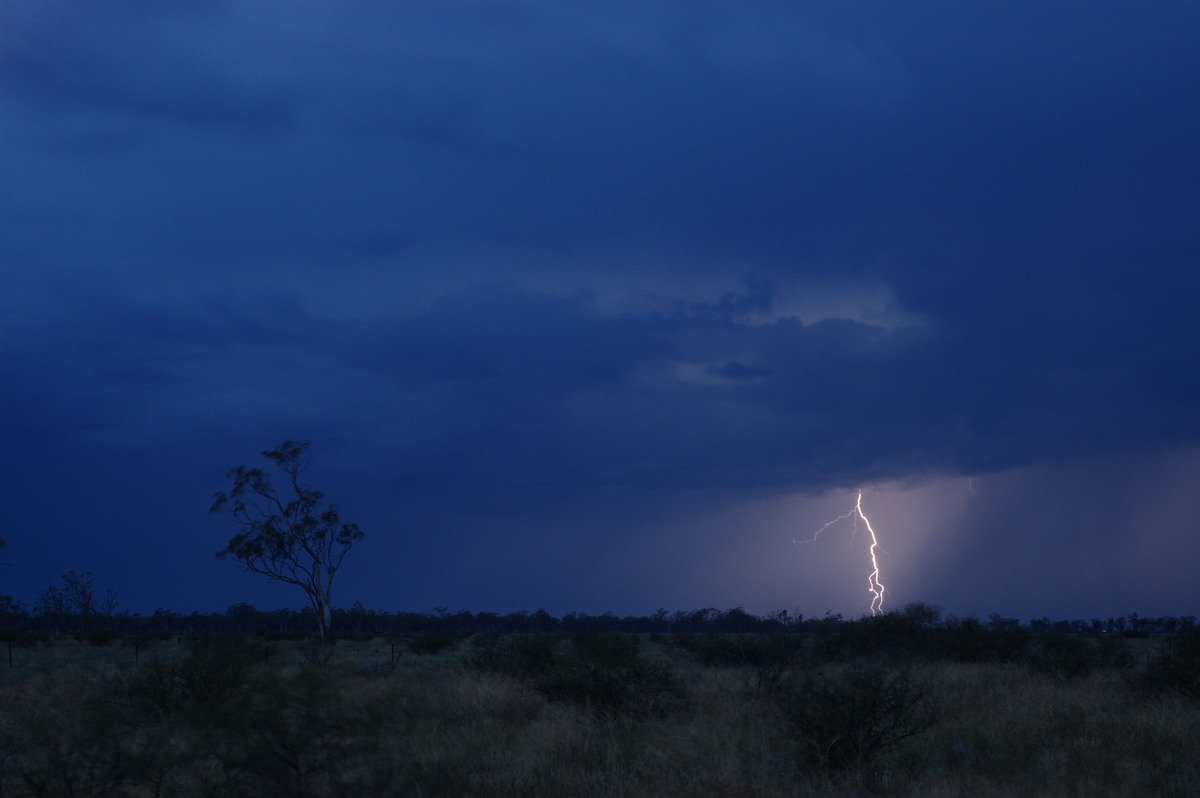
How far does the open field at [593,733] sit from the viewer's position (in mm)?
7031

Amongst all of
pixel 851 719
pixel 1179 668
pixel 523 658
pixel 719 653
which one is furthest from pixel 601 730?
pixel 719 653

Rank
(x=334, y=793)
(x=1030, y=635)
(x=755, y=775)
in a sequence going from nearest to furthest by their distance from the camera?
(x=334, y=793) → (x=755, y=775) → (x=1030, y=635)

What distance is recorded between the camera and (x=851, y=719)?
1142cm

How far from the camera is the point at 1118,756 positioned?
11070 mm

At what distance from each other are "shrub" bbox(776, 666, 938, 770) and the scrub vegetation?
3cm

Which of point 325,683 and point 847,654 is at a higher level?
point 325,683

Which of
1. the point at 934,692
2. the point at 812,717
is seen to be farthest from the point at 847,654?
the point at 812,717

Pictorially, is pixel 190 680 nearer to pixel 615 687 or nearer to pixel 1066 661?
pixel 615 687

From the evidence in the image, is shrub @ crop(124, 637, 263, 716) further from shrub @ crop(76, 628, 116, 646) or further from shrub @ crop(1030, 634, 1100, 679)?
shrub @ crop(76, 628, 116, 646)

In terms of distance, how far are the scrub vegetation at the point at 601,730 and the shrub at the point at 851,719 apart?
0.03 metres

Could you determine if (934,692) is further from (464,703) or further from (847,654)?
(847,654)

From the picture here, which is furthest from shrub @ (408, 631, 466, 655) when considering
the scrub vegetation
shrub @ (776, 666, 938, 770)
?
shrub @ (776, 666, 938, 770)

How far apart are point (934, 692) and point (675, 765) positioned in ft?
27.3

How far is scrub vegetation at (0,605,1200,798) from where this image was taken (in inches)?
278
